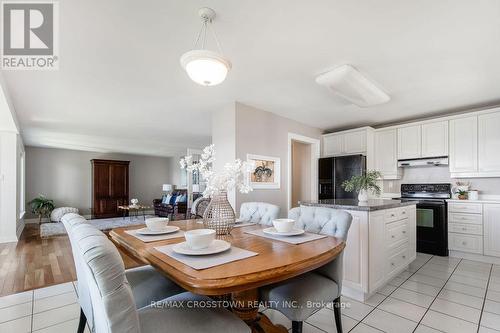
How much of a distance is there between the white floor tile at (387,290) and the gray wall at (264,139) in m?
1.81

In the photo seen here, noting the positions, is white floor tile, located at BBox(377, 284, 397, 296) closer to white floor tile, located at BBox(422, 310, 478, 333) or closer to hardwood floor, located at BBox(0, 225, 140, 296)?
white floor tile, located at BBox(422, 310, 478, 333)

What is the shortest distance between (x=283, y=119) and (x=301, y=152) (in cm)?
140

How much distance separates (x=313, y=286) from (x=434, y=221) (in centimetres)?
335

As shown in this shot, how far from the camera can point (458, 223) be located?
372 centimetres

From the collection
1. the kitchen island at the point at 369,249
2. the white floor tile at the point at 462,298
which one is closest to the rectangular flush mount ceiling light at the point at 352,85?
the kitchen island at the point at 369,249

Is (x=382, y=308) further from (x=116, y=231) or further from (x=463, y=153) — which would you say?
(x=463, y=153)

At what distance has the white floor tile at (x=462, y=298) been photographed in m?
2.27

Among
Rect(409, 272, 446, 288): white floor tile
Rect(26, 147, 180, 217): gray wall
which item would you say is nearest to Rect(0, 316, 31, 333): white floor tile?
Rect(409, 272, 446, 288): white floor tile

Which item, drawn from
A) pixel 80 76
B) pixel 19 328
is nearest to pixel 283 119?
pixel 80 76

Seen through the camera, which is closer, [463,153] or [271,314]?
[271,314]

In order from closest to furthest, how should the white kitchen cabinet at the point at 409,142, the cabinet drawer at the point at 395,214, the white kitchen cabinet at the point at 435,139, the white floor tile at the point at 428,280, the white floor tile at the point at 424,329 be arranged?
the white floor tile at the point at 424,329 < the cabinet drawer at the point at 395,214 < the white floor tile at the point at 428,280 < the white kitchen cabinet at the point at 435,139 < the white kitchen cabinet at the point at 409,142

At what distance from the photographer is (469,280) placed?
2834mm

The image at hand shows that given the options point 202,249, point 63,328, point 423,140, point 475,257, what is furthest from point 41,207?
point 475,257

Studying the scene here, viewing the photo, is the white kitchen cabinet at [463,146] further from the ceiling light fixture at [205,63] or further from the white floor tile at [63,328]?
the white floor tile at [63,328]
